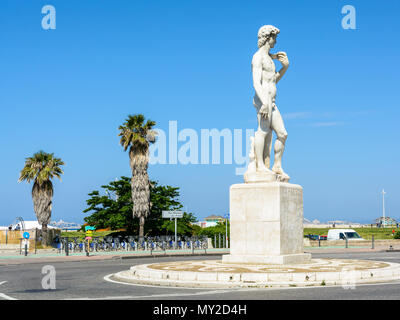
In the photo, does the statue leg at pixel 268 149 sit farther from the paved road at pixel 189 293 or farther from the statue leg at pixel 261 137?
the paved road at pixel 189 293

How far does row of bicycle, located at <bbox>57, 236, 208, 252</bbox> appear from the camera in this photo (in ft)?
117

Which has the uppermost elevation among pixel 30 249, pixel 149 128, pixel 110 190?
pixel 149 128

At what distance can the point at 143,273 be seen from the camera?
13.9 meters

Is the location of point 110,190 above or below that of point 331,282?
above

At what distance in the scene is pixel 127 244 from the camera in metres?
36.5

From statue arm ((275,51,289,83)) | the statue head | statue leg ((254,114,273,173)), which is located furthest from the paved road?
the statue head

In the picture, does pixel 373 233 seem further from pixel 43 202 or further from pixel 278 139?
pixel 278 139

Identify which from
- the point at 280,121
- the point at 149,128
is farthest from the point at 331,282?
the point at 149,128

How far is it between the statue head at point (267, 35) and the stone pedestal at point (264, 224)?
14.1ft

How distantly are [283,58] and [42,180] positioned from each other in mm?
26156

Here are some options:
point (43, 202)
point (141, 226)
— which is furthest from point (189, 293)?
point (43, 202)
